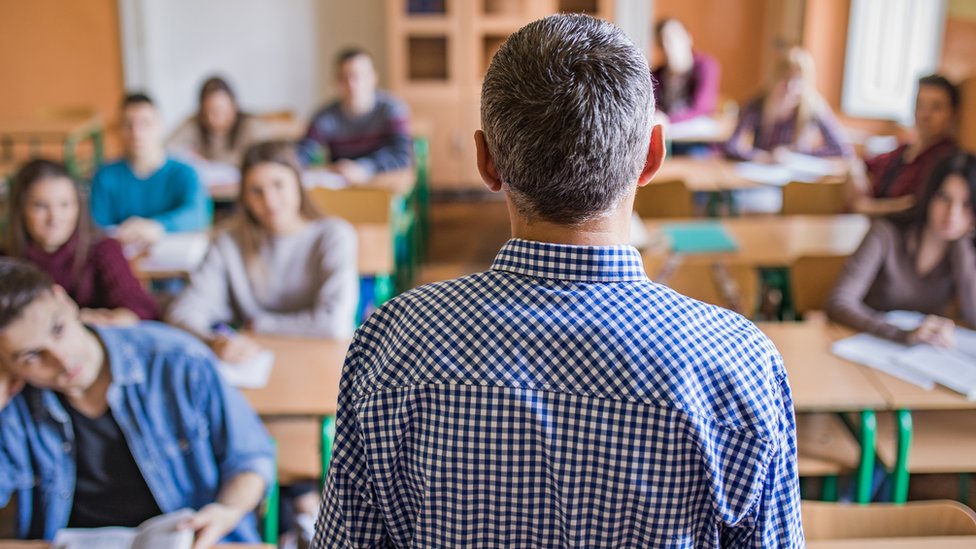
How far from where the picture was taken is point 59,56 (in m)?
7.38

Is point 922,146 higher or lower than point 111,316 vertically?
higher

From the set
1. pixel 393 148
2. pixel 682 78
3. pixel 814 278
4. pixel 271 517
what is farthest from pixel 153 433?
pixel 682 78

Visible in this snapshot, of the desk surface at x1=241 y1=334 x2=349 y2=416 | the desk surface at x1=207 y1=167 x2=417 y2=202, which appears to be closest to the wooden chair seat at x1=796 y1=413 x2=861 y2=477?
the desk surface at x1=241 y1=334 x2=349 y2=416

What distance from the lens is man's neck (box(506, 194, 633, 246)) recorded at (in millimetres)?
959

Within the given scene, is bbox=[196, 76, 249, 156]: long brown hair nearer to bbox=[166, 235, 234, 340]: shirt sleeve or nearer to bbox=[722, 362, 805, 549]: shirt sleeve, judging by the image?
bbox=[166, 235, 234, 340]: shirt sleeve

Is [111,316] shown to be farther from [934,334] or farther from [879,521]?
[934,334]

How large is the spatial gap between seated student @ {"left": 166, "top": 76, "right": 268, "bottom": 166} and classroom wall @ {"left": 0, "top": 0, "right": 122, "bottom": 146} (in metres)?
2.64

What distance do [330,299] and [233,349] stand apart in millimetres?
377

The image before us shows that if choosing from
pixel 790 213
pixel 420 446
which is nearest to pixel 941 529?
pixel 420 446

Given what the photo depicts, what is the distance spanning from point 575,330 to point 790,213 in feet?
12.2

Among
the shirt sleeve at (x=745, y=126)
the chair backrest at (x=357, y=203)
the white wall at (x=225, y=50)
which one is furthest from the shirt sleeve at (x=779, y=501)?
the white wall at (x=225, y=50)

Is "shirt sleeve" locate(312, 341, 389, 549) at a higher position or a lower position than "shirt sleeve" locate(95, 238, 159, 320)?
higher

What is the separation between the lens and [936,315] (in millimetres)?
3035

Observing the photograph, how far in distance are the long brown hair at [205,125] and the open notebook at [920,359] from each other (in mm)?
3431
